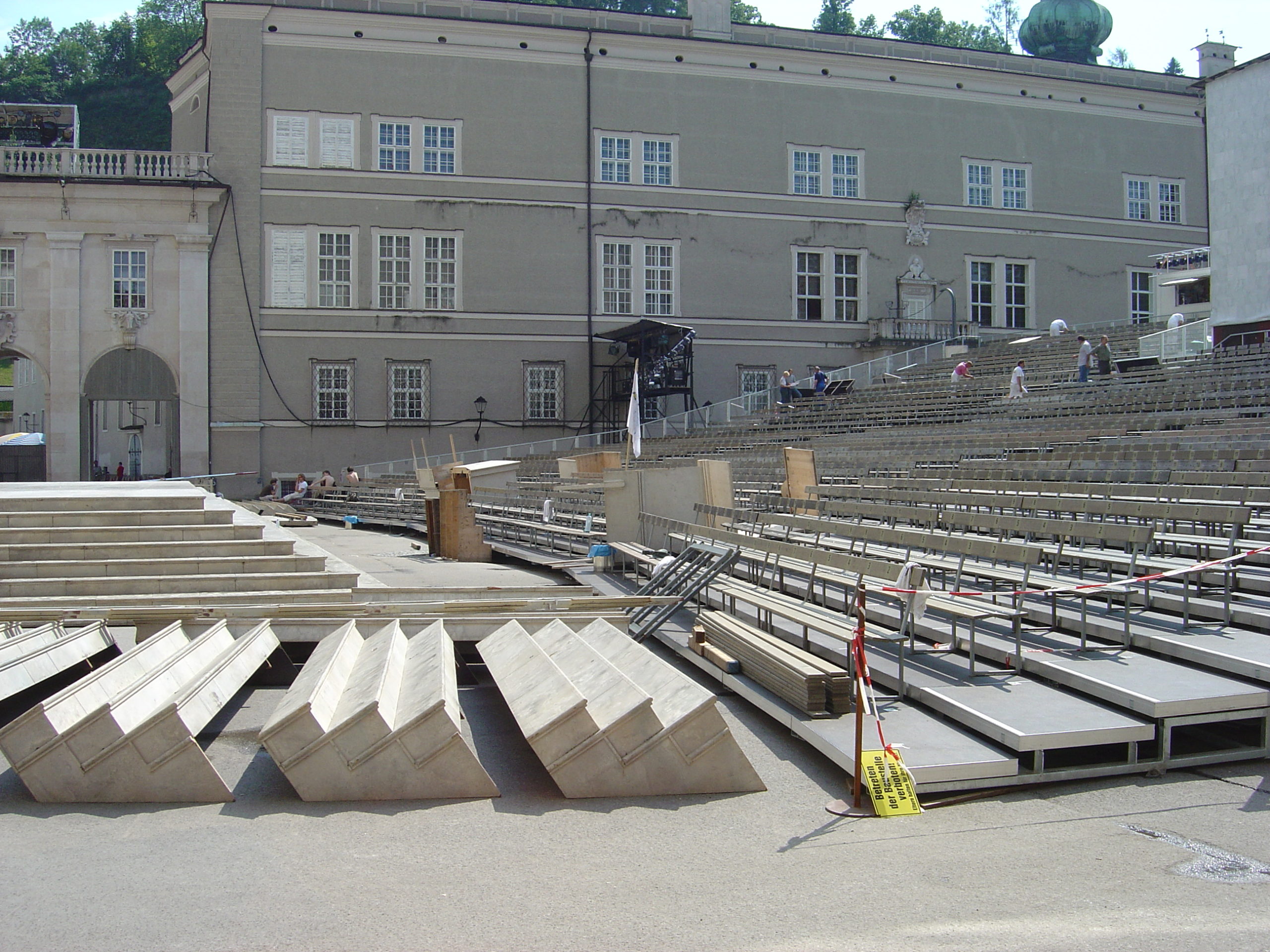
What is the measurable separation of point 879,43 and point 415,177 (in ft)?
62.2

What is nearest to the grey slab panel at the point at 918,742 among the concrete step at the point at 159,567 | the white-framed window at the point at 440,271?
the concrete step at the point at 159,567

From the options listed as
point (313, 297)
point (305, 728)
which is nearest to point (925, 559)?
point (305, 728)

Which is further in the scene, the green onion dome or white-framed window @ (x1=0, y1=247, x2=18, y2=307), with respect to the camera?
the green onion dome

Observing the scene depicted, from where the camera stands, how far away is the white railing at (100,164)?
35906 millimetres

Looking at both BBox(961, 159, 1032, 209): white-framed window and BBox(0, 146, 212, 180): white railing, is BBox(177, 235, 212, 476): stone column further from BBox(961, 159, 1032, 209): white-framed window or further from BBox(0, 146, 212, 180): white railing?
BBox(961, 159, 1032, 209): white-framed window

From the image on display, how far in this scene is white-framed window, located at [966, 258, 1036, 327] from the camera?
146 feet

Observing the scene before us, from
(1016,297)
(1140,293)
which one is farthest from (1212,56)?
(1016,297)

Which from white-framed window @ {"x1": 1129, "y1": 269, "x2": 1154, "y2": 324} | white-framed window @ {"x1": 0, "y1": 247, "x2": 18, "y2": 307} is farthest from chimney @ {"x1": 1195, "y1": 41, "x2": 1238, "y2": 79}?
white-framed window @ {"x1": 0, "y1": 247, "x2": 18, "y2": 307}

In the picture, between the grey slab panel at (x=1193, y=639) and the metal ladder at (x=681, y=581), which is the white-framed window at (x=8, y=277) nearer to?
the metal ladder at (x=681, y=581)

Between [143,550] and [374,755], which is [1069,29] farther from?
[374,755]

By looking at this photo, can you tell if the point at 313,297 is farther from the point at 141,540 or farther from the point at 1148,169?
the point at 1148,169

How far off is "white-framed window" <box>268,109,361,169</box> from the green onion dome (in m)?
36.7

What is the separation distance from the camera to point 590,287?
4028 centimetres

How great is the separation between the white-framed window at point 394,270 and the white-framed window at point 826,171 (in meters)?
14.2
